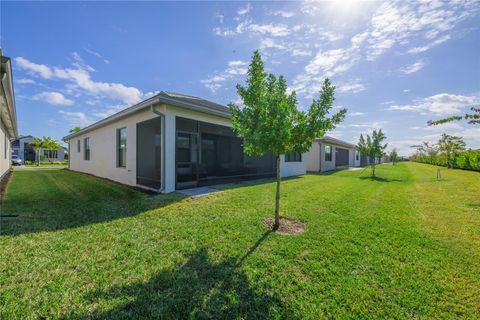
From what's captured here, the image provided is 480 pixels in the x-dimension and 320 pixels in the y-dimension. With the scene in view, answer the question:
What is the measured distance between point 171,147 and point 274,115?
4.47 m

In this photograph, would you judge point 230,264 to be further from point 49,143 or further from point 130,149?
point 49,143

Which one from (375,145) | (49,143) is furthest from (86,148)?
(49,143)

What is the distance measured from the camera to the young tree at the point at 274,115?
3955 millimetres

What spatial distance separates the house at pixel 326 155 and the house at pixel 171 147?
30.7ft

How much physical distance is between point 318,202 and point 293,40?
6006 millimetres

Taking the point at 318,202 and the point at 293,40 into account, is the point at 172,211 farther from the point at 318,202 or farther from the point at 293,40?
the point at 293,40

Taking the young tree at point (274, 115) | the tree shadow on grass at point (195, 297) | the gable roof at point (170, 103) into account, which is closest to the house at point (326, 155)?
the gable roof at point (170, 103)

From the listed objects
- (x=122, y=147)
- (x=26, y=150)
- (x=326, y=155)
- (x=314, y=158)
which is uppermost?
(x=26, y=150)

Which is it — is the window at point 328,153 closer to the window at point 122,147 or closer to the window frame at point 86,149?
Result: the window at point 122,147

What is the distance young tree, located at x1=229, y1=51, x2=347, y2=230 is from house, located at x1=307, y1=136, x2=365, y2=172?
519 inches

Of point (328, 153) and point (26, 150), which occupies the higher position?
point (26, 150)

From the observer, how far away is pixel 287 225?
4508mm

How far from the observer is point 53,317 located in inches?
74.5

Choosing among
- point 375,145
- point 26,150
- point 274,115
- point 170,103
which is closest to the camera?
point 274,115
